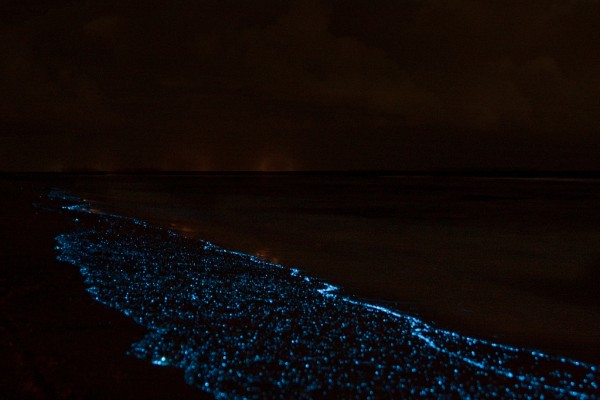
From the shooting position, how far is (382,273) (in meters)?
11.5

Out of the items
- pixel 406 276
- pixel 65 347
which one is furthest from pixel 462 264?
pixel 65 347

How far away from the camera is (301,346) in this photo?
19.0 ft

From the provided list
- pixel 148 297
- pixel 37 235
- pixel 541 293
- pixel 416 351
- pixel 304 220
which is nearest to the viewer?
pixel 416 351

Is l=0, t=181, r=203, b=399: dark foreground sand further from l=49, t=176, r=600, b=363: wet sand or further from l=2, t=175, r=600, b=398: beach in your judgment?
l=49, t=176, r=600, b=363: wet sand

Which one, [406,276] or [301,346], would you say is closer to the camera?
[301,346]

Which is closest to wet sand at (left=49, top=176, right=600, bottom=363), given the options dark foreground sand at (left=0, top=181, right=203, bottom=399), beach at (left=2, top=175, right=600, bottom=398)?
beach at (left=2, top=175, right=600, bottom=398)

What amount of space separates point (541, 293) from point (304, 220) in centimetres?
1554

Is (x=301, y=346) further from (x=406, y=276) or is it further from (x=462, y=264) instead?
(x=462, y=264)

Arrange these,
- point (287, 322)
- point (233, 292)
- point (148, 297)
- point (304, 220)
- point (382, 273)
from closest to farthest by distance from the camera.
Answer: point (287, 322), point (148, 297), point (233, 292), point (382, 273), point (304, 220)

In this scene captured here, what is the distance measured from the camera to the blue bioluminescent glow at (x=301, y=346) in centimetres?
484

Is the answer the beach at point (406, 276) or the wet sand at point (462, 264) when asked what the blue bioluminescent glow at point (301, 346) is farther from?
the wet sand at point (462, 264)

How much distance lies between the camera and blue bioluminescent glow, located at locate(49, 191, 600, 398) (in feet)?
15.9

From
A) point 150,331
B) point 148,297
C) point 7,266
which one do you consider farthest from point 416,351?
point 7,266

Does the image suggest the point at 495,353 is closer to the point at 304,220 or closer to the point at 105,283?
the point at 105,283
